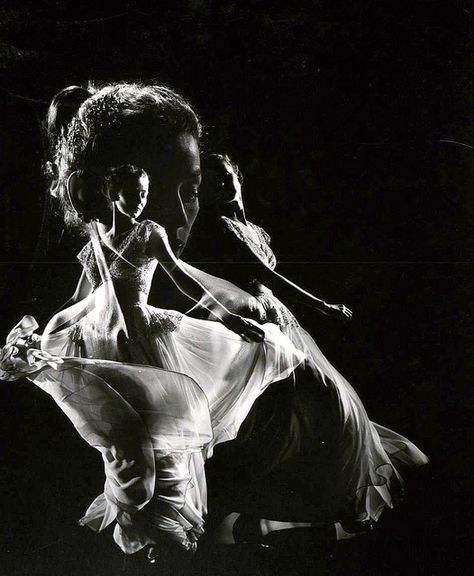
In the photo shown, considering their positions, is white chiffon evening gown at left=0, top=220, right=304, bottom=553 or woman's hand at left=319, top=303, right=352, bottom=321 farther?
woman's hand at left=319, top=303, right=352, bottom=321

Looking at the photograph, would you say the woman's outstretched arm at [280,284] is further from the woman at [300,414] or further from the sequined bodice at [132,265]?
the sequined bodice at [132,265]

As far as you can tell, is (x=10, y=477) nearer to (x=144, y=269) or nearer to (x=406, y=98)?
(x=144, y=269)

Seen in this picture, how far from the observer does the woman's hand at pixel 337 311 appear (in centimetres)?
229

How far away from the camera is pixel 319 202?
229 centimetres

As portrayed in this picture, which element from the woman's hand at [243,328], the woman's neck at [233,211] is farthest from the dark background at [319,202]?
the woman's hand at [243,328]

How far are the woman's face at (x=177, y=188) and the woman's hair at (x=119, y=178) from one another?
0.05 meters

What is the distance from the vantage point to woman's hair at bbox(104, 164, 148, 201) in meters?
2.23

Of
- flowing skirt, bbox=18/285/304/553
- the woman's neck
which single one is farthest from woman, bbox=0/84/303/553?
the woman's neck

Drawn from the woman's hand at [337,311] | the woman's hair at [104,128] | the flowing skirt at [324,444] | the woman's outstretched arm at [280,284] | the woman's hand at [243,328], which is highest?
the woman's hair at [104,128]

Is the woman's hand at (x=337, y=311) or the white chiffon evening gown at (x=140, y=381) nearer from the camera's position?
the white chiffon evening gown at (x=140, y=381)

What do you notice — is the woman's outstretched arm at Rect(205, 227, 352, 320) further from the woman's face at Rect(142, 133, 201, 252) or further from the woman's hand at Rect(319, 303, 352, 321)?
the woman's face at Rect(142, 133, 201, 252)

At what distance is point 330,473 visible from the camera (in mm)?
2246

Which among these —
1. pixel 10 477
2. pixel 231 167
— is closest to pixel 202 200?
pixel 231 167

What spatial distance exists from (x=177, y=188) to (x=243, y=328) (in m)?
0.57
